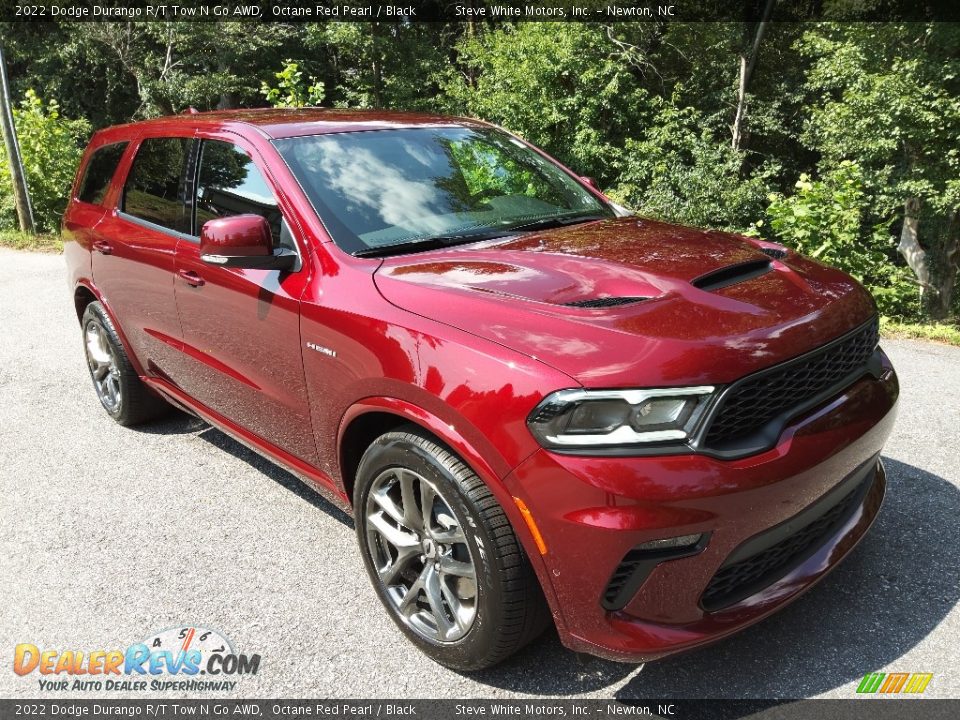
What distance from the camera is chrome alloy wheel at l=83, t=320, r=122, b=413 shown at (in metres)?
4.86

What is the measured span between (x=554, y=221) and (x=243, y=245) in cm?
137

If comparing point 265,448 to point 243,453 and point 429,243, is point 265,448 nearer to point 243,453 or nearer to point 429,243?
point 243,453

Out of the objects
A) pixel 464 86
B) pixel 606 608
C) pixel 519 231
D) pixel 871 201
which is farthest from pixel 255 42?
pixel 606 608

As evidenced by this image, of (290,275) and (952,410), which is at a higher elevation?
(290,275)

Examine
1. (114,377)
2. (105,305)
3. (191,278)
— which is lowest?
(114,377)

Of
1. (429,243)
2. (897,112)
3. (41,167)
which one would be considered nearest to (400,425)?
(429,243)

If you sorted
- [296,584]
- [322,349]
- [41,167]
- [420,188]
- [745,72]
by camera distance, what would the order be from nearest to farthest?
1. [322,349]
2. [296,584]
3. [420,188]
4. [41,167]
5. [745,72]

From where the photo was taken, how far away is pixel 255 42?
2506 centimetres

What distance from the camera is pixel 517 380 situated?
7.01 feet

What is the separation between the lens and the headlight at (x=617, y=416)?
6.77 feet

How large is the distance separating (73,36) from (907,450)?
31.6m

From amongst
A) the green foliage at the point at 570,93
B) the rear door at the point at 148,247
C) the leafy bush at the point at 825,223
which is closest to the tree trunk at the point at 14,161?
the green foliage at the point at 570,93

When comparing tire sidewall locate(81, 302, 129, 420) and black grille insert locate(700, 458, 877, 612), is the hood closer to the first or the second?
black grille insert locate(700, 458, 877, 612)

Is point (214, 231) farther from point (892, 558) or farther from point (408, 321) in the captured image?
point (892, 558)
